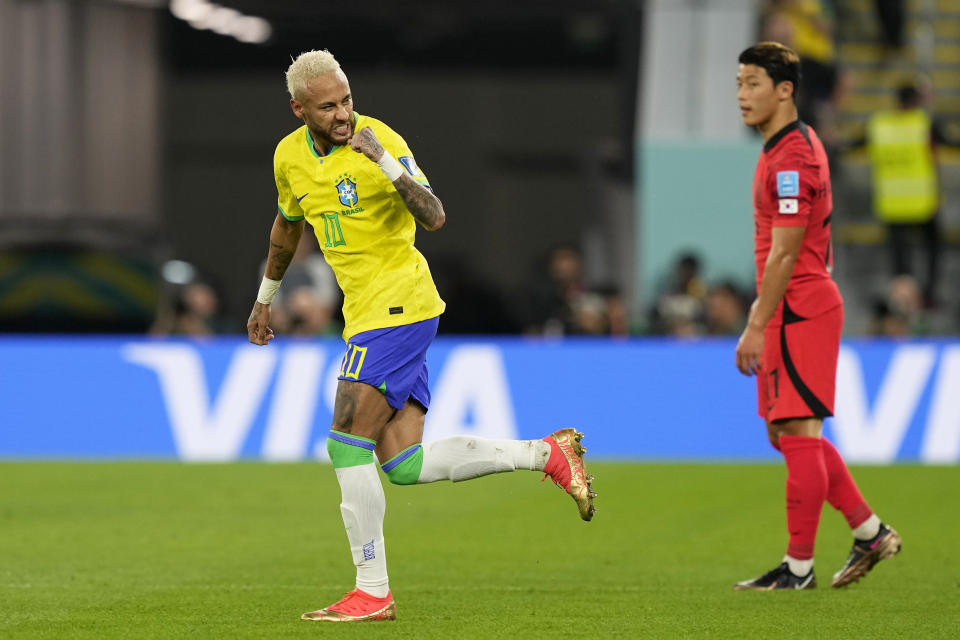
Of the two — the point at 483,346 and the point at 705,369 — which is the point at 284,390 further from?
the point at 705,369

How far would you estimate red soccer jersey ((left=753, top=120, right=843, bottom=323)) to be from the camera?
22.0ft

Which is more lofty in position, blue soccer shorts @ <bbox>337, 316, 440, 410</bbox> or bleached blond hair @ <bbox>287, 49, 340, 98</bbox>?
bleached blond hair @ <bbox>287, 49, 340, 98</bbox>

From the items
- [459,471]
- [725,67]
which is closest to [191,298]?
[725,67]

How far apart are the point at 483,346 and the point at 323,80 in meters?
8.08

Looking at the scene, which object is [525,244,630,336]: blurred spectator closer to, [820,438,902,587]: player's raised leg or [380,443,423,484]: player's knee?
[820,438,902,587]: player's raised leg

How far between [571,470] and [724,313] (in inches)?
353

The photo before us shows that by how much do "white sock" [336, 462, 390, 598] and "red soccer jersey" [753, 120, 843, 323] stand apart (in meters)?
1.99

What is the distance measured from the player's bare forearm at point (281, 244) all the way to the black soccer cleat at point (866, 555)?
2.75 meters

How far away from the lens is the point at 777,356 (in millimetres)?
6879

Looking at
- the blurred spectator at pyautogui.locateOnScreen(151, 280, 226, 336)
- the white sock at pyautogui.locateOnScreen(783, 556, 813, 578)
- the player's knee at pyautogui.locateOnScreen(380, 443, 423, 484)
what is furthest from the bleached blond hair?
the blurred spectator at pyautogui.locateOnScreen(151, 280, 226, 336)

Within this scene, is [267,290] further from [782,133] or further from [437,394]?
[437,394]

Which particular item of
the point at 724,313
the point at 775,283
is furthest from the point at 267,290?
the point at 724,313

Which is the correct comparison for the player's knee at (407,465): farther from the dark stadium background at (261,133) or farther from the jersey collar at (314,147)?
the dark stadium background at (261,133)

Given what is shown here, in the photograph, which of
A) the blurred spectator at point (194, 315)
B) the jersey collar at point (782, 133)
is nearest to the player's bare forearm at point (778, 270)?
the jersey collar at point (782, 133)
